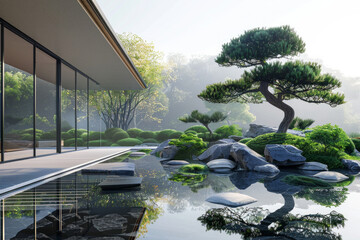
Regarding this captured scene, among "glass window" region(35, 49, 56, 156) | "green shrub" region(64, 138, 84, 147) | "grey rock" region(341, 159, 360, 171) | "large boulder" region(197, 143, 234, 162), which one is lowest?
"grey rock" region(341, 159, 360, 171)

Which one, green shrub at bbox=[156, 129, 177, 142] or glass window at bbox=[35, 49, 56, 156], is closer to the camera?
glass window at bbox=[35, 49, 56, 156]

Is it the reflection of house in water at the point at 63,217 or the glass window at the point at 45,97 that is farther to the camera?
the glass window at the point at 45,97

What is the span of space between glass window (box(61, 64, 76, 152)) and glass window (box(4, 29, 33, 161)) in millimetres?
1562

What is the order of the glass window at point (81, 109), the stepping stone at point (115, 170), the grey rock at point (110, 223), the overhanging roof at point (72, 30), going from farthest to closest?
the glass window at point (81, 109)
the stepping stone at point (115, 170)
the overhanging roof at point (72, 30)
the grey rock at point (110, 223)

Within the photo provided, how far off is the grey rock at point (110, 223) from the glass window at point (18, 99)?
21.0 feet

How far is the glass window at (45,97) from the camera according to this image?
874 centimetres

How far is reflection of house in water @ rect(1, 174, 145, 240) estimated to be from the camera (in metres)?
2.39

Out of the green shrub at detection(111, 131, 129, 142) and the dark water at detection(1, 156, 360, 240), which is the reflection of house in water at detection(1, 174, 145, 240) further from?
the green shrub at detection(111, 131, 129, 142)

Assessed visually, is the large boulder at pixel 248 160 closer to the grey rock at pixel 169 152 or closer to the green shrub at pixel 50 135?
the grey rock at pixel 169 152

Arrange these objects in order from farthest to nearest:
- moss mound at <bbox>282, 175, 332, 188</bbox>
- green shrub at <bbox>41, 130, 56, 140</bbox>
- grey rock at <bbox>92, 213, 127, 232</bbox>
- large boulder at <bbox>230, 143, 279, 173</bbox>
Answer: green shrub at <bbox>41, 130, 56, 140</bbox> → large boulder at <bbox>230, 143, 279, 173</bbox> → moss mound at <bbox>282, 175, 332, 188</bbox> → grey rock at <bbox>92, 213, 127, 232</bbox>

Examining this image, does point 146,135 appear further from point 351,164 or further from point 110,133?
point 351,164

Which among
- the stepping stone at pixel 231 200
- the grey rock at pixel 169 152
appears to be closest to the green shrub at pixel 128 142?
the grey rock at pixel 169 152

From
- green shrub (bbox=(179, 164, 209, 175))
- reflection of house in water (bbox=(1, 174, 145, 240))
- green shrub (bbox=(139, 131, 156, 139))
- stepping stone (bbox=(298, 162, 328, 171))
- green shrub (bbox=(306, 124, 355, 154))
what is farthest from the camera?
green shrub (bbox=(139, 131, 156, 139))

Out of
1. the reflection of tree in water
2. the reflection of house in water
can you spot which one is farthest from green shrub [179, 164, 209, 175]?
the reflection of tree in water
